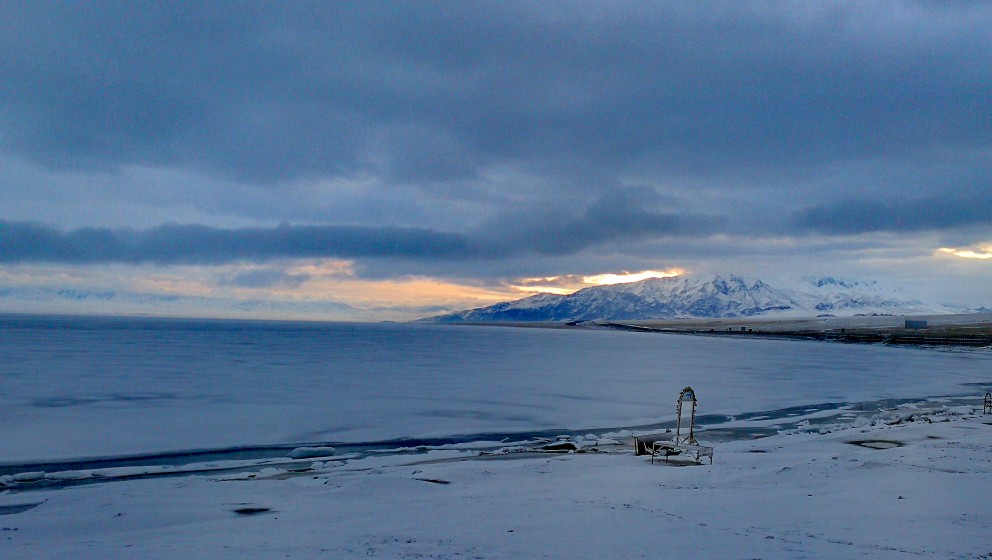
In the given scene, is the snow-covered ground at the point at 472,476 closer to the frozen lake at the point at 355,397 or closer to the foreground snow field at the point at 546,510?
the foreground snow field at the point at 546,510

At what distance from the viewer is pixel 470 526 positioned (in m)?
10.4

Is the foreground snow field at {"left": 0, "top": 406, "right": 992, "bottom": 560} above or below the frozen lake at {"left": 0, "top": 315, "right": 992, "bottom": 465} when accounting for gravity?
above

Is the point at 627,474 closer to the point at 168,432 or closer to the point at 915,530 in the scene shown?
the point at 915,530

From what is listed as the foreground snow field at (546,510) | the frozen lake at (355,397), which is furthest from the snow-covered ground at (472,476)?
the frozen lake at (355,397)

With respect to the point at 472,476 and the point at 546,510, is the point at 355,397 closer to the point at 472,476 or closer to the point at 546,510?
the point at 472,476

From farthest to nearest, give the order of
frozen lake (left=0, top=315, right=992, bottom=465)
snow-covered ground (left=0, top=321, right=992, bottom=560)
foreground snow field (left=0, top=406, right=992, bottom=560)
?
1. frozen lake (left=0, top=315, right=992, bottom=465)
2. snow-covered ground (left=0, top=321, right=992, bottom=560)
3. foreground snow field (left=0, top=406, right=992, bottom=560)

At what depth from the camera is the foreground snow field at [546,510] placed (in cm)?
929

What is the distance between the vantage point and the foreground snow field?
30.5 feet

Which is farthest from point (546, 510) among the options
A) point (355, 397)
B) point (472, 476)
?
point (355, 397)

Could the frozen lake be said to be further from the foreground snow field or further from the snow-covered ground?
the foreground snow field

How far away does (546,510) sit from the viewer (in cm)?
1146

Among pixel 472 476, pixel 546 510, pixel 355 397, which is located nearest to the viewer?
pixel 546 510

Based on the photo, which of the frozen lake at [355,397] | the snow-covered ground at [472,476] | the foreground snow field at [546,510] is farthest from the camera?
the frozen lake at [355,397]

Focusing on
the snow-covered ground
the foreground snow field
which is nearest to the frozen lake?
the snow-covered ground
